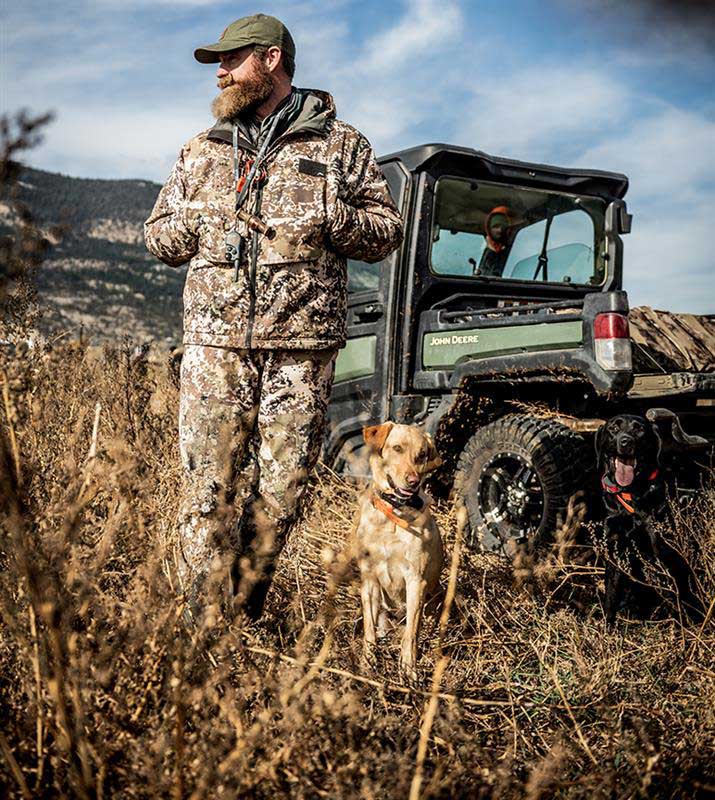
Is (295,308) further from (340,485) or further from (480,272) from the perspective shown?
(480,272)

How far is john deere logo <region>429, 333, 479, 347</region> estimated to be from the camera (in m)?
4.70

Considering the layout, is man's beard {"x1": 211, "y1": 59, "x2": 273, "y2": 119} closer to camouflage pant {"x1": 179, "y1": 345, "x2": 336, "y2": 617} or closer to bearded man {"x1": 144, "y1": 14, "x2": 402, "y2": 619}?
bearded man {"x1": 144, "y1": 14, "x2": 402, "y2": 619}

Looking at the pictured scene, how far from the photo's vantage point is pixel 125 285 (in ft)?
217

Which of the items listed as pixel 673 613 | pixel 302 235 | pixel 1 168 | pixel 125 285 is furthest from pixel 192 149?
pixel 125 285

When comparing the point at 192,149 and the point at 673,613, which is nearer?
the point at 192,149

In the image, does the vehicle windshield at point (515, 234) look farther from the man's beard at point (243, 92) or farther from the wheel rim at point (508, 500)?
the man's beard at point (243, 92)

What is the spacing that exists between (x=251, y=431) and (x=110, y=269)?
72.7 meters

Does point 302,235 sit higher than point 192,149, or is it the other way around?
point 192,149

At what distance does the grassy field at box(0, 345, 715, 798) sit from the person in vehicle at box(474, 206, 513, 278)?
285cm

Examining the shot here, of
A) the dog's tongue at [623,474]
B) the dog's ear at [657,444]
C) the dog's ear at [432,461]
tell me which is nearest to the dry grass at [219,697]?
the dog's ear at [432,461]

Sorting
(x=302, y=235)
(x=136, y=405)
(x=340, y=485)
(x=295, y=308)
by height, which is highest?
(x=302, y=235)

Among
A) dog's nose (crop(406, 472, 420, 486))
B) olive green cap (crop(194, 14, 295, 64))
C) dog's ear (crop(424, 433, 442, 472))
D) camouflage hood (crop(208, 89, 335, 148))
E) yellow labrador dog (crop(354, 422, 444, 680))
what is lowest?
yellow labrador dog (crop(354, 422, 444, 680))

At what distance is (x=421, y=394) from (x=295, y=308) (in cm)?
226

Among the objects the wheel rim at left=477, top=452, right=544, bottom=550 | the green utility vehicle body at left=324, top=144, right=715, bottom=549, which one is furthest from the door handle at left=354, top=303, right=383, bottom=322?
the wheel rim at left=477, top=452, right=544, bottom=550
